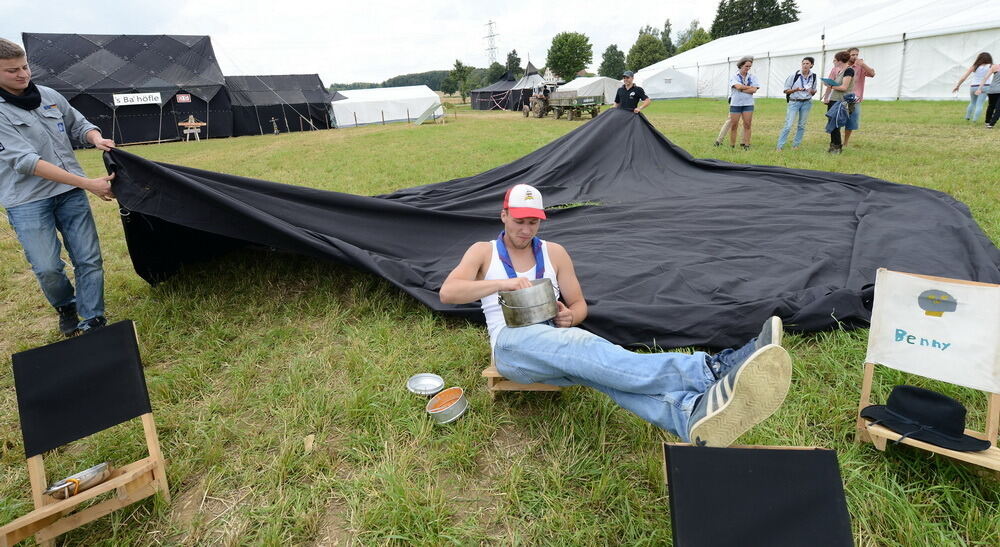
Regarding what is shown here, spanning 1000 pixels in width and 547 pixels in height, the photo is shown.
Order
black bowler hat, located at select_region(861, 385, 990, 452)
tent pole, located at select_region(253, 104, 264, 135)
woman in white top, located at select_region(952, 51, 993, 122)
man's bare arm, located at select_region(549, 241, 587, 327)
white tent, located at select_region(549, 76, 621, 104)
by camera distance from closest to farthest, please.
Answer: black bowler hat, located at select_region(861, 385, 990, 452), man's bare arm, located at select_region(549, 241, 587, 327), woman in white top, located at select_region(952, 51, 993, 122), tent pole, located at select_region(253, 104, 264, 135), white tent, located at select_region(549, 76, 621, 104)

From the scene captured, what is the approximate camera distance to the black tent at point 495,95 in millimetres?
37594

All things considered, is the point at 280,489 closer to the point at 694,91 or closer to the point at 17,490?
the point at 17,490

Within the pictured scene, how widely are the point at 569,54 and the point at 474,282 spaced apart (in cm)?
6518

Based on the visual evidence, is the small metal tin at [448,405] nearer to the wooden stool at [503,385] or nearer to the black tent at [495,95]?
the wooden stool at [503,385]

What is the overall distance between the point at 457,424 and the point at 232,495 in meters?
0.95

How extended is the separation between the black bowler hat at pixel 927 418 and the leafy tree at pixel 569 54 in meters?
64.2

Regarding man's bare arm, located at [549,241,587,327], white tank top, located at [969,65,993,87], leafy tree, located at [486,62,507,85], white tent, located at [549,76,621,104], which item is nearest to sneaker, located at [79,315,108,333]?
man's bare arm, located at [549,241,587,327]

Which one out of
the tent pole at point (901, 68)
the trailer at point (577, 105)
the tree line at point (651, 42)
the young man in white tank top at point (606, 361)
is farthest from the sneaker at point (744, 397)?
the tree line at point (651, 42)

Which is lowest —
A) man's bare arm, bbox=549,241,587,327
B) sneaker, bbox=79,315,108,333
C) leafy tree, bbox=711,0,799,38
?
sneaker, bbox=79,315,108,333

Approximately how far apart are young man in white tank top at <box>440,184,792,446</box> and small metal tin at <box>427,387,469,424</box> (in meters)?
0.28

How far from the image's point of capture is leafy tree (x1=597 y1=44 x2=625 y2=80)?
74.5 meters

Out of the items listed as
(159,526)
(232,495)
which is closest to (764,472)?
(232,495)

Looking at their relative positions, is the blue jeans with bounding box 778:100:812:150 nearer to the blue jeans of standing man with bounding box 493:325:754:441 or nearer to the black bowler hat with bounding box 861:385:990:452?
the black bowler hat with bounding box 861:385:990:452

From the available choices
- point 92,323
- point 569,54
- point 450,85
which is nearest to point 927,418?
point 92,323
